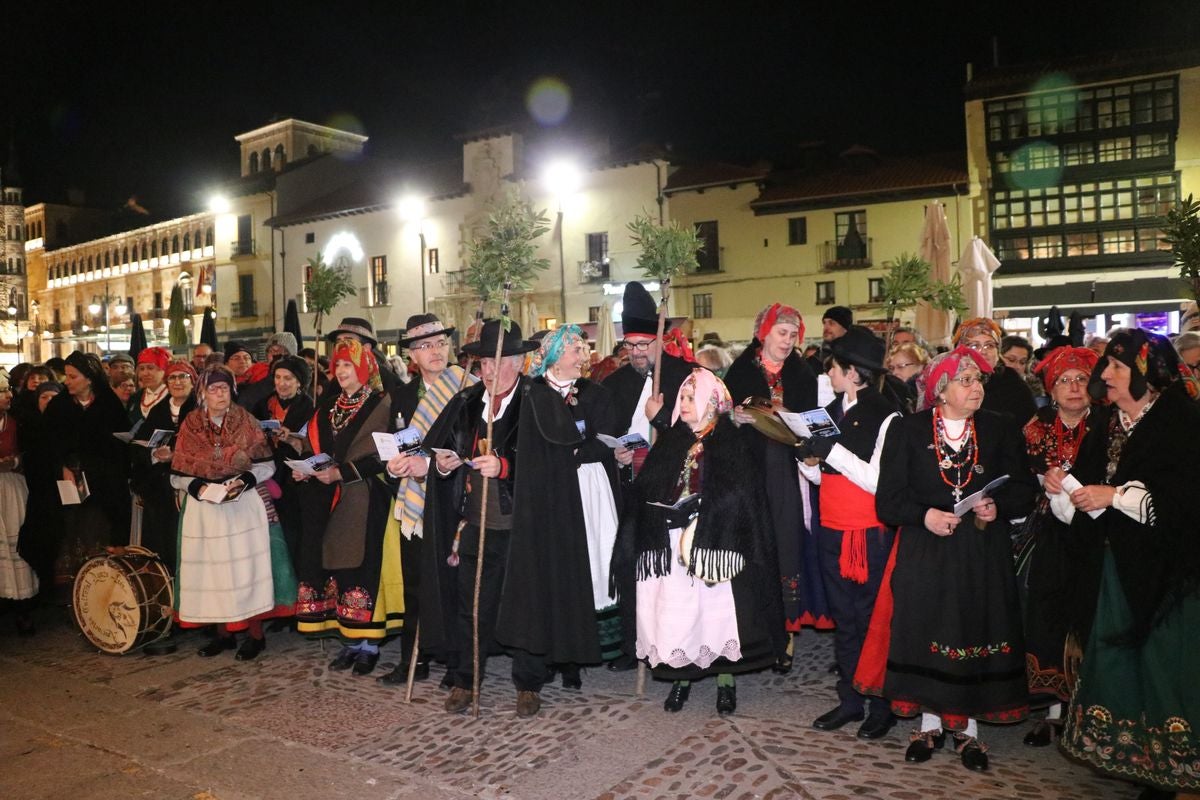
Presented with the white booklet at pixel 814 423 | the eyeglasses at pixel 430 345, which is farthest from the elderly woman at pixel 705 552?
the eyeglasses at pixel 430 345

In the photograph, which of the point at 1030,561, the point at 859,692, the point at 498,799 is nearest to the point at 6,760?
the point at 498,799

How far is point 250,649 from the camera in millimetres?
6418

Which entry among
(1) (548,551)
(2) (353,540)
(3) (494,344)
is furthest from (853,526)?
(2) (353,540)

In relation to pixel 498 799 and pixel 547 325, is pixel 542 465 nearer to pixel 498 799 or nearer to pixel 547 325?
pixel 498 799

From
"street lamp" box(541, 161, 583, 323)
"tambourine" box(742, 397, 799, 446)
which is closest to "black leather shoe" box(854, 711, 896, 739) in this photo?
"tambourine" box(742, 397, 799, 446)

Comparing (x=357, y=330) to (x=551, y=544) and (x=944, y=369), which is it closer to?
(x=551, y=544)

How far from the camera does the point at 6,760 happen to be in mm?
4727

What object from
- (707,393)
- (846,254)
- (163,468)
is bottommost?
(163,468)

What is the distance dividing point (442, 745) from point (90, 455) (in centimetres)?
449

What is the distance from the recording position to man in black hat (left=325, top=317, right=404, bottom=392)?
6285mm

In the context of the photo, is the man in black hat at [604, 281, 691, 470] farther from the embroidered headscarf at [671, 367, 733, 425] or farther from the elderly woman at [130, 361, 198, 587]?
the elderly woman at [130, 361, 198, 587]

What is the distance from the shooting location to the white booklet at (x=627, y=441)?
5195 millimetres

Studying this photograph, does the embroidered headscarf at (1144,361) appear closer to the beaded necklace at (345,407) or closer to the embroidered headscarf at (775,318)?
the embroidered headscarf at (775,318)

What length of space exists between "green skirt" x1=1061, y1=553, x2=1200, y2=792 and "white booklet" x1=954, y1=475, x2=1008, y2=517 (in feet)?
1.76
